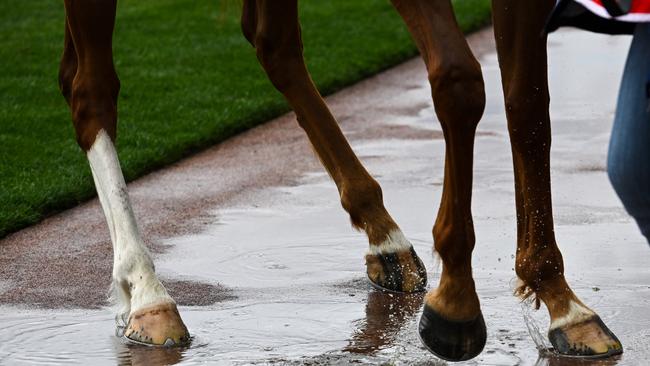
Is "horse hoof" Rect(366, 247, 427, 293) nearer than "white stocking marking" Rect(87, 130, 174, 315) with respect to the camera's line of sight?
No

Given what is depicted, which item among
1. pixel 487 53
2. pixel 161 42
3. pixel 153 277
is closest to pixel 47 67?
pixel 161 42

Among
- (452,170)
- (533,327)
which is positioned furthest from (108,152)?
(533,327)

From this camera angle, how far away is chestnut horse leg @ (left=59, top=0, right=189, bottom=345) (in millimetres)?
4492

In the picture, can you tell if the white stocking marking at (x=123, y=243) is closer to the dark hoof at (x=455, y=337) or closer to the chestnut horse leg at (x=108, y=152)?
the chestnut horse leg at (x=108, y=152)

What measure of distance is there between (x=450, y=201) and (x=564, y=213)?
2.24 meters

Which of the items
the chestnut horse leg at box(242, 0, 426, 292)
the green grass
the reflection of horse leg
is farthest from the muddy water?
the green grass

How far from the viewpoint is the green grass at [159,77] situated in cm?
725

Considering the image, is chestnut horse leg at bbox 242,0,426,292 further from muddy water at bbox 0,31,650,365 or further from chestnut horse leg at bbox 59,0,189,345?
chestnut horse leg at bbox 59,0,189,345

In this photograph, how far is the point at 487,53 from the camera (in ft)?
37.2

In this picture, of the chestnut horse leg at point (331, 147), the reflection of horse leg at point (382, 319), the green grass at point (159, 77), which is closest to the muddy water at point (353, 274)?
the reflection of horse leg at point (382, 319)

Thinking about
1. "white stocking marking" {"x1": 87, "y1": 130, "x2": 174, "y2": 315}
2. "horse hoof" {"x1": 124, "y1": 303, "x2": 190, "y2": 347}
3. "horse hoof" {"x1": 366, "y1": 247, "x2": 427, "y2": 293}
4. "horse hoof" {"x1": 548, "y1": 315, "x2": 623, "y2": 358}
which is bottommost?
"horse hoof" {"x1": 548, "y1": 315, "x2": 623, "y2": 358}

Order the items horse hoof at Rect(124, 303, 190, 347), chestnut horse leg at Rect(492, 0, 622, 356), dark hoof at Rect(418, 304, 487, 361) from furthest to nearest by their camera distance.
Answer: horse hoof at Rect(124, 303, 190, 347) → chestnut horse leg at Rect(492, 0, 622, 356) → dark hoof at Rect(418, 304, 487, 361)

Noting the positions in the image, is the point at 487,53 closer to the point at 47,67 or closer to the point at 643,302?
the point at 47,67

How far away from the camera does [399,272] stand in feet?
16.2
